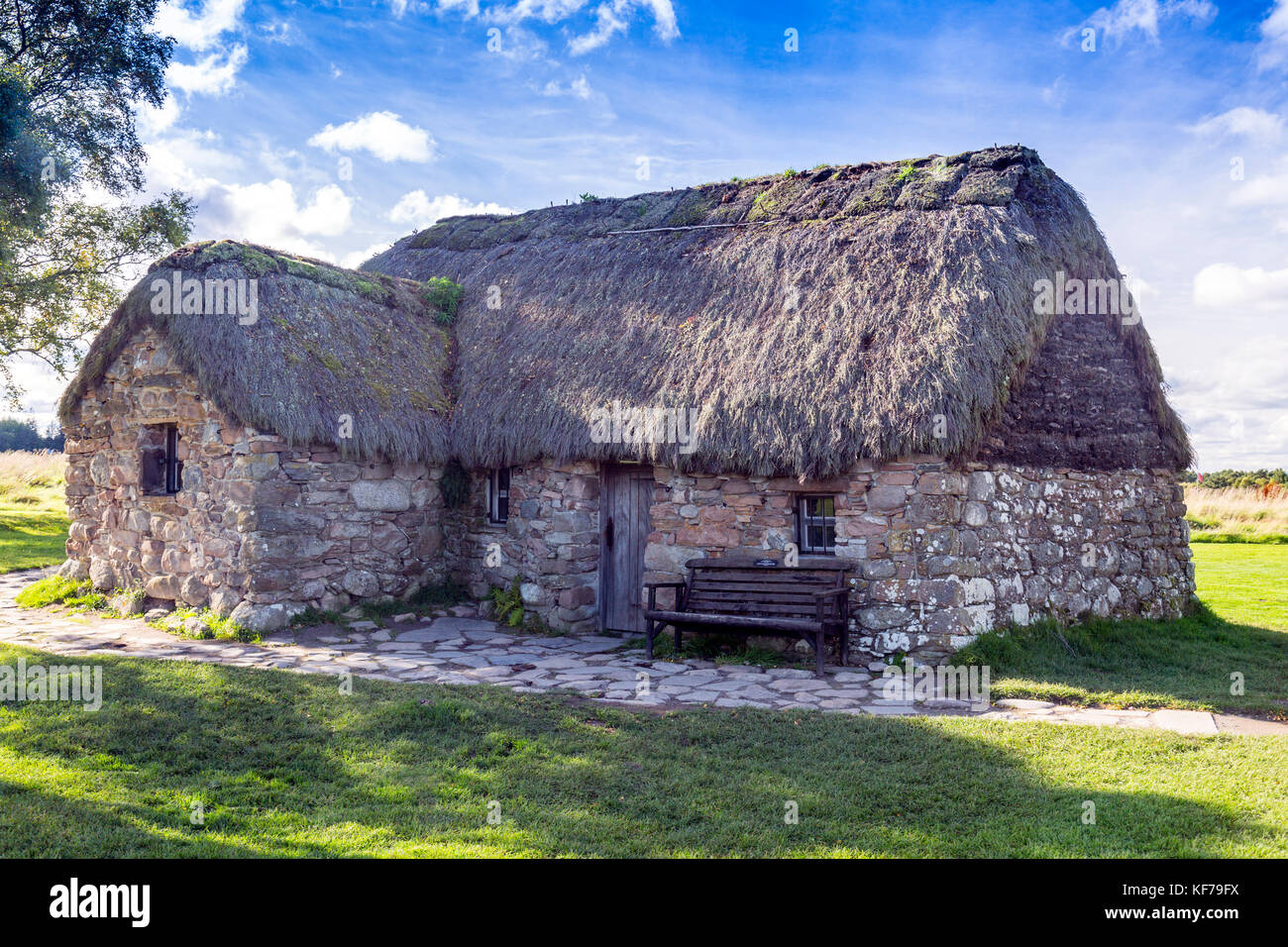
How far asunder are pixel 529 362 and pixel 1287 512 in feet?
71.1

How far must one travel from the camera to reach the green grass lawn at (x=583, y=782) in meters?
4.42

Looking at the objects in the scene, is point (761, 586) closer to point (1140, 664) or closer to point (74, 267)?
point (1140, 664)

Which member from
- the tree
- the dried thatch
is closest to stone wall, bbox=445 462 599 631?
the dried thatch

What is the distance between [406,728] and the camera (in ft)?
20.7

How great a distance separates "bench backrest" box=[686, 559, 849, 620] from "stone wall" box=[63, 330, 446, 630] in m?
3.95

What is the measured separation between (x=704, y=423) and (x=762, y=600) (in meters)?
1.98

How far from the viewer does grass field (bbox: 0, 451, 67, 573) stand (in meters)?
16.2

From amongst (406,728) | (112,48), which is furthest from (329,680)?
(112,48)

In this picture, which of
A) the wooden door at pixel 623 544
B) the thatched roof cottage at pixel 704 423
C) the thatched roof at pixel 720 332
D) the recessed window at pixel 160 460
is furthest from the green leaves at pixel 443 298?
the wooden door at pixel 623 544

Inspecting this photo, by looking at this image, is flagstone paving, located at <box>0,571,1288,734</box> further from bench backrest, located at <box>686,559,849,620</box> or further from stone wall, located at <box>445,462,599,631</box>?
bench backrest, located at <box>686,559,849,620</box>

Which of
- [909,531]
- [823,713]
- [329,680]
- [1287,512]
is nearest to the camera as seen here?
[823,713]

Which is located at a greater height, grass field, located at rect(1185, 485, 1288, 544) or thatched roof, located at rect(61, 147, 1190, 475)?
thatched roof, located at rect(61, 147, 1190, 475)
